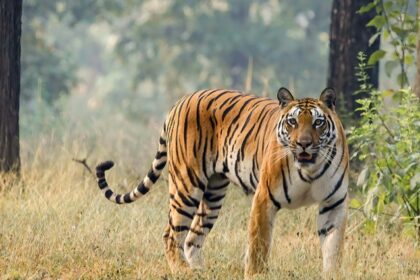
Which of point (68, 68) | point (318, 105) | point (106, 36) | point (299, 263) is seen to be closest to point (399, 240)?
point (299, 263)

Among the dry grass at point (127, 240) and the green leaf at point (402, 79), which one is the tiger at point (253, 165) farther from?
the green leaf at point (402, 79)

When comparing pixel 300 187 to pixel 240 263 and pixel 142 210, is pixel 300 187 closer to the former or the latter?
pixel 240 263

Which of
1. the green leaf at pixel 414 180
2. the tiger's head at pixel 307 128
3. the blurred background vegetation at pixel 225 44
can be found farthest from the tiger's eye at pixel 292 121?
→ the blurred background vegetation at pixel 225 44

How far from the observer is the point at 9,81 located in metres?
9.63

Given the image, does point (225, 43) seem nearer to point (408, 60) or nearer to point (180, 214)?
point (408, 60)

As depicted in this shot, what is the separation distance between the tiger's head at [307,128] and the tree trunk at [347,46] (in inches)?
153

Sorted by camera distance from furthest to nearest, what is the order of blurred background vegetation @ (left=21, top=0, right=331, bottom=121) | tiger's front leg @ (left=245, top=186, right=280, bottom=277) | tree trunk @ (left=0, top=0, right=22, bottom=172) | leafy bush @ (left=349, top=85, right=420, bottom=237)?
blurred background vegetation @ (left=21, top=0, right=331, bottom=121)
tree trunk @ (left=0, top=0, right=22, bottom=172)
leafy bush @ (left=349, top=85, right=420, bottom=237)
tiger's front leg @ (left=245, top=186, right=280, bottom=277)

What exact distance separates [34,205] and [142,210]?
3.03 ft

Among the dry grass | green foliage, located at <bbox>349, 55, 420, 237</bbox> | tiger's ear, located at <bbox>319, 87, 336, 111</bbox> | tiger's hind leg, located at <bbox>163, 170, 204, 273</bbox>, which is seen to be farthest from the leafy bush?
tiger's hind leg, located at <bbox>163, 170, 204, 273</bbox>

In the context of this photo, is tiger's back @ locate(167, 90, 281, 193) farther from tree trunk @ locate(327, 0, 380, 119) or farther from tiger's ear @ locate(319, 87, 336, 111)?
tree trunk @ locate(327, 0, 380, 119)

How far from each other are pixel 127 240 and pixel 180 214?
0.45 meters

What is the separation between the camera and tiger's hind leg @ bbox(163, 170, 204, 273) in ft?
24.4

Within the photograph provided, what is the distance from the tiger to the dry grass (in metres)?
0.20

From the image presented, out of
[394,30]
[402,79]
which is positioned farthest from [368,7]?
[402,79]
